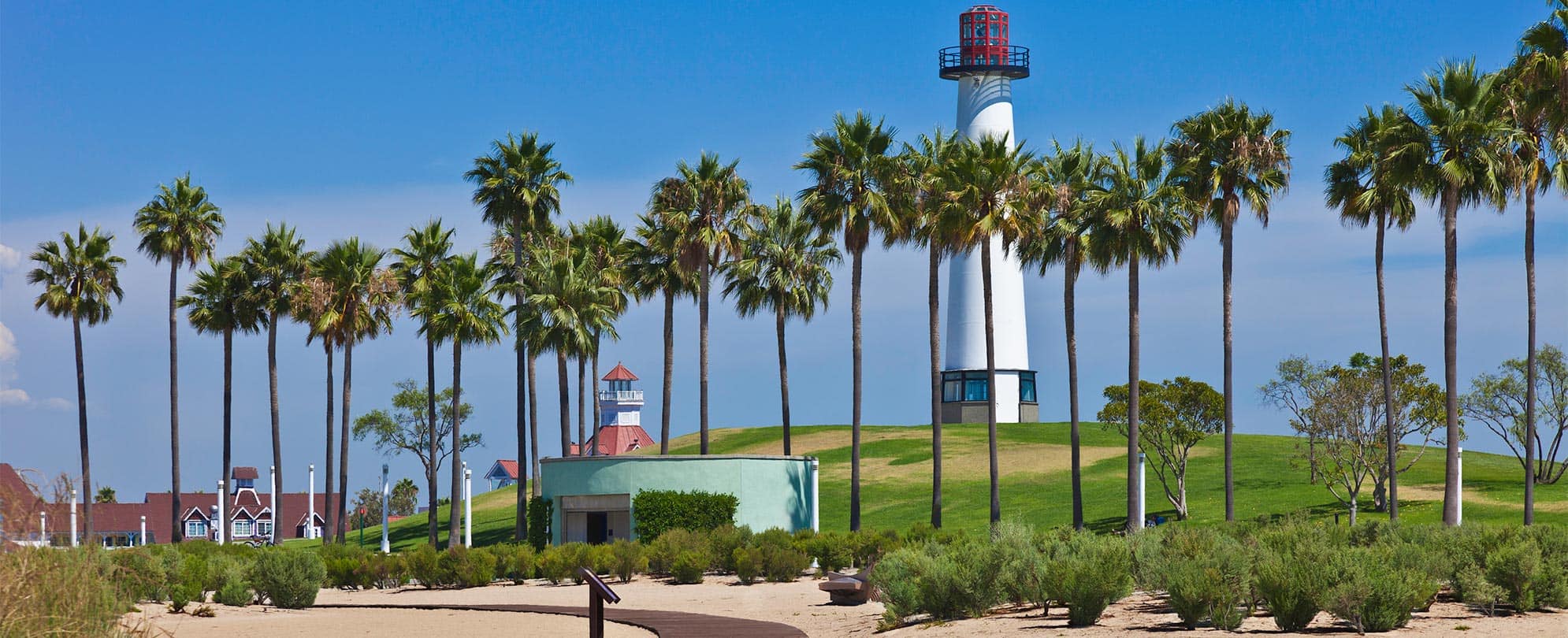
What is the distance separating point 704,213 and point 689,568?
744 inches

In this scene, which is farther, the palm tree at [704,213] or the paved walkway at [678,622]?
the palm tree at [704,213]

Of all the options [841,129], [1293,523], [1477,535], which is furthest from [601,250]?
[1477,535]

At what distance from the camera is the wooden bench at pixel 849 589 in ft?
87.7

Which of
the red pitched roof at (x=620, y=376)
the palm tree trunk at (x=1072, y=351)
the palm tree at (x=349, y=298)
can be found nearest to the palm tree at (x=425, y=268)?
the palm tree at (x=349, y=298)

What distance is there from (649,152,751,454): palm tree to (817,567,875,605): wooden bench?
80.7ft

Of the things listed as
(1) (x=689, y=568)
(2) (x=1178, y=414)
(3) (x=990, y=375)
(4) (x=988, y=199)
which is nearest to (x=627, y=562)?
(1) (x=689, y=568)

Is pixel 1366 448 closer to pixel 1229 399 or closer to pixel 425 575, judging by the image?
pixel 1229 399

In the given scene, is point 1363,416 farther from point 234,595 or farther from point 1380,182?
point 234,595

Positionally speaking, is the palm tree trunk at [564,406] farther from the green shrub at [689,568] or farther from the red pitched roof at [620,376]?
the red pitched roof at [620,376]

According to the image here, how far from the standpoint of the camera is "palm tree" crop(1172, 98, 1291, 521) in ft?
146

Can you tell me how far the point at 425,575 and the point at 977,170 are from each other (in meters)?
20.6

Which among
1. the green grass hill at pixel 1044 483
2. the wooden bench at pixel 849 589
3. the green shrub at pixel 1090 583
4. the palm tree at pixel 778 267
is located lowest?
the green grass hill at pixel 1044 483

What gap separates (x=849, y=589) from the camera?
26703mm

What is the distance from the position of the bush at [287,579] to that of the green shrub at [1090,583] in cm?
1755
